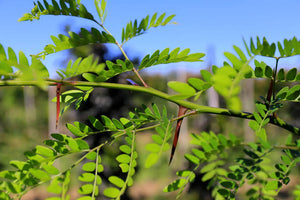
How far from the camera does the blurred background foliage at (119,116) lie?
2982 millimetres

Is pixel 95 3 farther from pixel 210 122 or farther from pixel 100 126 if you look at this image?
pixel 210 122

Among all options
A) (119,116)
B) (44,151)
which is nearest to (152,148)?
(44,151)

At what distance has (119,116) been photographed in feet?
9.64

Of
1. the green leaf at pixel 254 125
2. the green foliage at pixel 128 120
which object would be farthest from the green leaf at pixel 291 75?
the green leaf at pixel 254 125

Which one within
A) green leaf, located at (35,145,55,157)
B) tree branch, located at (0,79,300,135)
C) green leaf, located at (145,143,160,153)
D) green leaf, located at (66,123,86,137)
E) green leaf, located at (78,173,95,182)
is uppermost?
tree branch, located at (0,79,300,135)

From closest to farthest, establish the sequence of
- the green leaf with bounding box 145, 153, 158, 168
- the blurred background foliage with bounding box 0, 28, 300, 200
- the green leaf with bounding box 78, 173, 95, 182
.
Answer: the green leaf with bounding box 145, 153, 158, 168, the green leaf with bounding box 78, 173, 95, 182, the blurred background foliage with bounding box 0, 28, 300, 200

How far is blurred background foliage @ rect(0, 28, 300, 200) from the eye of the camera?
298cm

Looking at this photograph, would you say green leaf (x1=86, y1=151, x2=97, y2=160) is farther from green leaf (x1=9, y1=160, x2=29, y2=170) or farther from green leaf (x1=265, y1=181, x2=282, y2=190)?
green leaf (x1=265, y1=181, x2=282, y2=190)

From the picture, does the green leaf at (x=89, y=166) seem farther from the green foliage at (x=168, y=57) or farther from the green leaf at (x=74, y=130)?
the green foliage at (x=168, y=57)

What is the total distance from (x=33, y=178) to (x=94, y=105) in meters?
2.63

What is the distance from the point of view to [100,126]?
1.47 ft

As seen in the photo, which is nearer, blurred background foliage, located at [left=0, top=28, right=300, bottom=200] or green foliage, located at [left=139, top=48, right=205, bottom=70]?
green foliage, located at [left=139, top=48, right=205, bottom=70]

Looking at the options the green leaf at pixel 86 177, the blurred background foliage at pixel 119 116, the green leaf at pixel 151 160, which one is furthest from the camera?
the blurred background foliage at pixel 119 116

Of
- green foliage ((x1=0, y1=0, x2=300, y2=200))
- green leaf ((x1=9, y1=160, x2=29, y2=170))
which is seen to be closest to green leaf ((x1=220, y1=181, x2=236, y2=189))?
green foliage ((x1=0, y1=0, x2=300, y2=200))
